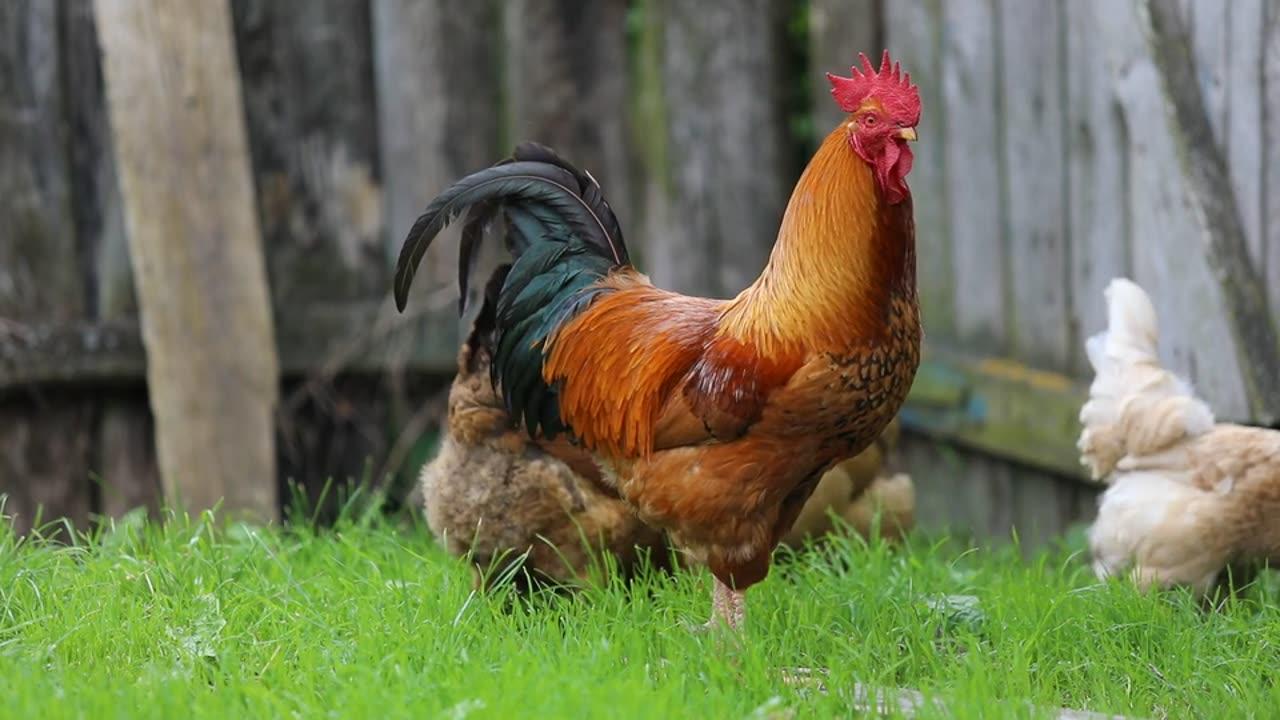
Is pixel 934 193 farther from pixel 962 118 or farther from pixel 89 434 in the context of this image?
pixel 89 434

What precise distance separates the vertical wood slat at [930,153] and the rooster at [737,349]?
2235 millimetres

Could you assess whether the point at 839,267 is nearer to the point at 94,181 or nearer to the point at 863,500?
the point at 863,500

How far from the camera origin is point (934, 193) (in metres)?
6.43

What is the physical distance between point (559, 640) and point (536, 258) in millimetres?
1182

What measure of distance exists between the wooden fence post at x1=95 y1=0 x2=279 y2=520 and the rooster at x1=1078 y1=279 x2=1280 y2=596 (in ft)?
10.9

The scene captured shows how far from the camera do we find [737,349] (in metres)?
4.08

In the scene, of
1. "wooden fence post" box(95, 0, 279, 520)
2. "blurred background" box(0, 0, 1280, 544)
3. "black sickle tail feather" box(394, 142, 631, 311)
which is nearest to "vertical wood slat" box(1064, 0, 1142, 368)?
"blurred background" box(0, 0, 1280, 544)

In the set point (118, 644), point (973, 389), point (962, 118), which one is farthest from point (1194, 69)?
point (118, 644)

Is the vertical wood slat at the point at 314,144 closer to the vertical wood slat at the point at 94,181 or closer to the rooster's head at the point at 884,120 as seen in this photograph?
the vertical wood slat at the point at 94,181

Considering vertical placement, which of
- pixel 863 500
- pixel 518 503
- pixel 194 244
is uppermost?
pixel 194 244

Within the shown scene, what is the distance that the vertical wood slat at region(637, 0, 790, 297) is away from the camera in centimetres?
646

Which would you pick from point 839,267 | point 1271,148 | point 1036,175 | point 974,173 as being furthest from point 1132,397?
point 839,267

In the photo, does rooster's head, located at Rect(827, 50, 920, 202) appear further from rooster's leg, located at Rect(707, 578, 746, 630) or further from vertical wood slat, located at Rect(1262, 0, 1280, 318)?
vertical wood slat, located at Rect(1262, 0, 1280, 318)

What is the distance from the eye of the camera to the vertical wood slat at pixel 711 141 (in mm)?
6457
